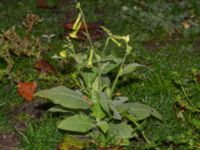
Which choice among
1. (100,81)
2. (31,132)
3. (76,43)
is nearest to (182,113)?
(100,81)

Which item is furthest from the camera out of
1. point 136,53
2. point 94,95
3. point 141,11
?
point 141,11

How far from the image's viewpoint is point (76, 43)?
5781 millimetres

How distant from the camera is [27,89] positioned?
473 cm

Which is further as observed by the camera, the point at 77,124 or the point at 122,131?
the point at 122,131

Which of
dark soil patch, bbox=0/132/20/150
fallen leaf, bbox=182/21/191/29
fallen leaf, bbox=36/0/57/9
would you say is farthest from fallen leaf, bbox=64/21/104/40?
dark soil patch, bbox=0/132/20/150

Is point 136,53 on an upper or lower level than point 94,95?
lower

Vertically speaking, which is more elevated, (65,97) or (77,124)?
(65,97)

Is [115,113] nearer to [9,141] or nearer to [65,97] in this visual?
[65,97]

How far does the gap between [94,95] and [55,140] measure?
53cm

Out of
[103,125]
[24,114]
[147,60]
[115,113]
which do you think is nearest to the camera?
[115,113]

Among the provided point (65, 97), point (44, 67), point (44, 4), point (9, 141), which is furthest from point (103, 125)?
point (44, 4)

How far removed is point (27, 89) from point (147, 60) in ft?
4.52

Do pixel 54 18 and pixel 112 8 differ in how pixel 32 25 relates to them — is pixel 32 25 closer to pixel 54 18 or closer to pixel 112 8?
pixel 54 18

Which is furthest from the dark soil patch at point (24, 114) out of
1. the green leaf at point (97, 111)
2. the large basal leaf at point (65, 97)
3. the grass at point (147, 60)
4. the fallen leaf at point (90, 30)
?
the fallen leaf at point (90, 30)
